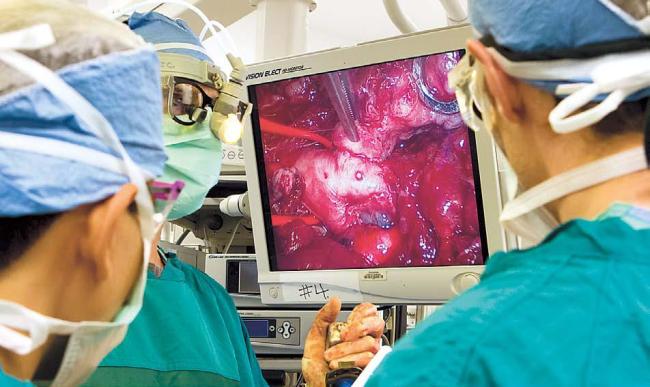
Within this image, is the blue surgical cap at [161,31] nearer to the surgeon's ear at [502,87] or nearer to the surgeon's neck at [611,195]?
the surgeon's ear at [502,87]

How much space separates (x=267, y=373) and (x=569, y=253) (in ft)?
5.33

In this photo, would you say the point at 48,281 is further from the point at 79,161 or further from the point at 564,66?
the point at 564,66

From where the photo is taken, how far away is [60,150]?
2.69 feet

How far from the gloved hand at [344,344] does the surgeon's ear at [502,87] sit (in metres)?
0.68

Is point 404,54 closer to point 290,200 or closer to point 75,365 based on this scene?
point 290,200

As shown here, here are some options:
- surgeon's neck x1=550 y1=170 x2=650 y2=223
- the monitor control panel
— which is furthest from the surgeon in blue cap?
surgeon's neck x1=550 y1=170 x2=650 y2=223

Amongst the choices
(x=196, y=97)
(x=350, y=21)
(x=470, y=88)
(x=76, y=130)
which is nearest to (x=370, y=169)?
(x=196, y=97)

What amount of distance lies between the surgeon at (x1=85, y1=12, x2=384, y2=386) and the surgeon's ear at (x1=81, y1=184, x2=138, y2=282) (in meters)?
0.62

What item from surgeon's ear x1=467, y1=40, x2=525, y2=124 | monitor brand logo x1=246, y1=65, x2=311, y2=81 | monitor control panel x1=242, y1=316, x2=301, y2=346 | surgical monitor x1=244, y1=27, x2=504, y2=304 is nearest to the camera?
surgeon's ear x1=467, y1=40, x2=525, y2=124

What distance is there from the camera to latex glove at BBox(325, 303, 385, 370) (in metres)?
1.53

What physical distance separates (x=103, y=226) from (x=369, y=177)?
1.14m

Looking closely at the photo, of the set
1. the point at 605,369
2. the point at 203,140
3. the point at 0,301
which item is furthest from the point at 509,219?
the point at 203,140

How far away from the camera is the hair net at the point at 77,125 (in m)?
0.79

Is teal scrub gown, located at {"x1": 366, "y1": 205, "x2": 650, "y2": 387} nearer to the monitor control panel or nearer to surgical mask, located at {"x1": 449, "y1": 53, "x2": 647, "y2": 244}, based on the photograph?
surgical mask, located at {"x1": 449, "y1": 53, "x2": 647, "y2": 244}
